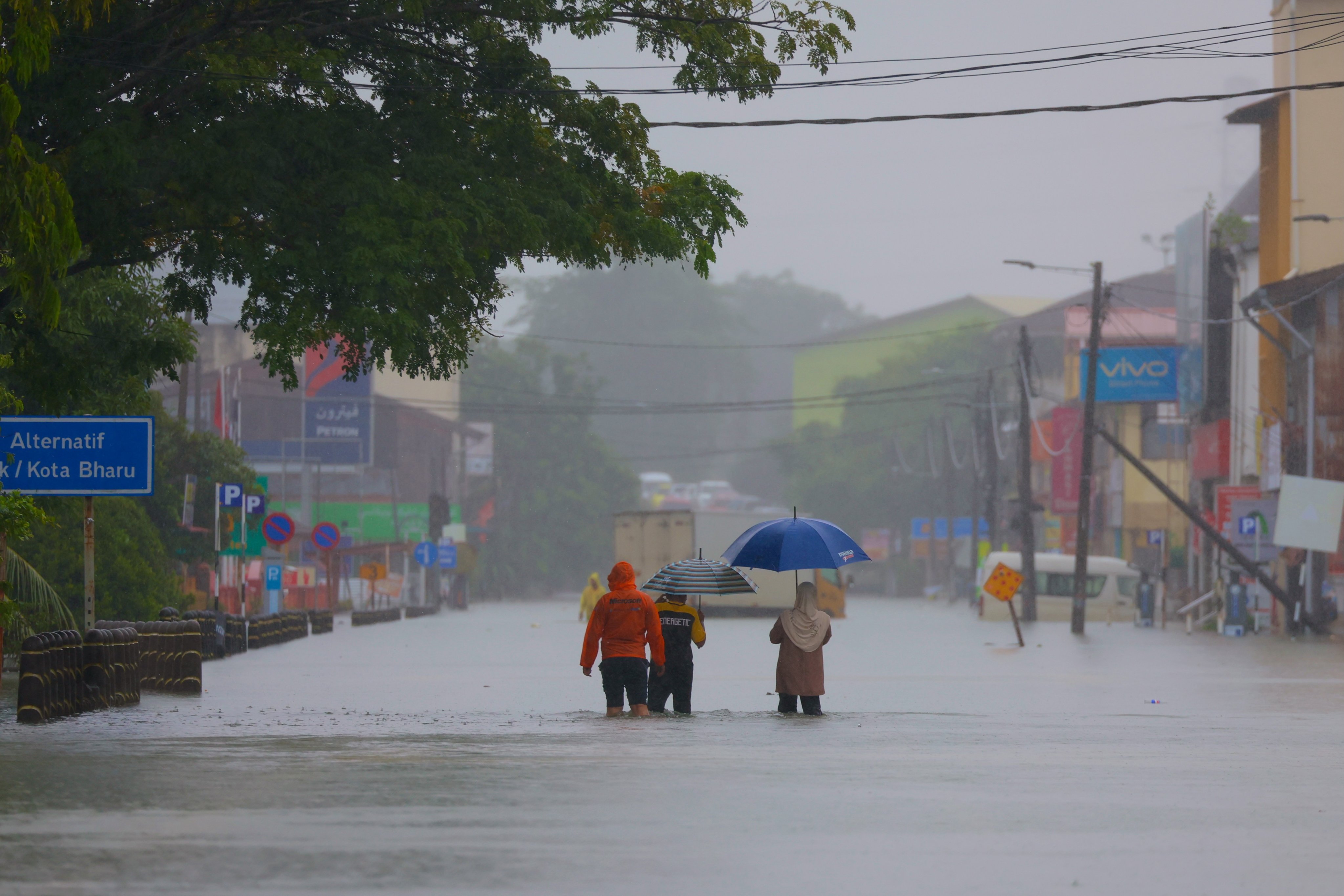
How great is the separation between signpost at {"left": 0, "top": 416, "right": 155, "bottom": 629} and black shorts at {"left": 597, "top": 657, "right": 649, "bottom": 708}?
4561 millimetres

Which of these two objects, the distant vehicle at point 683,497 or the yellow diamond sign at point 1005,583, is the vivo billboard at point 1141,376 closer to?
the yellow diamond sign at point 1005,583

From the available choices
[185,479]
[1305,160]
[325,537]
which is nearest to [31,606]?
[185,479]

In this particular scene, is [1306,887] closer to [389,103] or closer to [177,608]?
[389,103]

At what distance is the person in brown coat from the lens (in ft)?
60.1

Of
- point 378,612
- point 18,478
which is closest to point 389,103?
point 18,478

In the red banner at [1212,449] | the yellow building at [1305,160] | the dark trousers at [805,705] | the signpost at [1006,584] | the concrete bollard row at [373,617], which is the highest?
the yellow building at [1305,160]

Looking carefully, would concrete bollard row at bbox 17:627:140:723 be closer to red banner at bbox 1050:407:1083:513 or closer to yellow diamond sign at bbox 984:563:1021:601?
yellow diamond sign at bbox 984:563:1021:601

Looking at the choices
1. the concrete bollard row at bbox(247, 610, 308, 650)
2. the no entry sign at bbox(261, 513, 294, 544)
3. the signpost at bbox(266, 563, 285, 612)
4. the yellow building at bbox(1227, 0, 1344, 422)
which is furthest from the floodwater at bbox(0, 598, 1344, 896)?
the yellow building at bbox(1227, 0, 1344, 422)

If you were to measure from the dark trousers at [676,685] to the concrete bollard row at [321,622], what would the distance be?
29067 millimetres

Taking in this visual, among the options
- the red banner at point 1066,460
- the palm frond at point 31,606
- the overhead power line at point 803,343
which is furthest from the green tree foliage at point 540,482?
the palm frond at point 31,606

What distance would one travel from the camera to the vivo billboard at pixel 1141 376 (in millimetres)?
58531

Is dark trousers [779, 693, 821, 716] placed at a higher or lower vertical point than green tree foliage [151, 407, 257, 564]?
lower

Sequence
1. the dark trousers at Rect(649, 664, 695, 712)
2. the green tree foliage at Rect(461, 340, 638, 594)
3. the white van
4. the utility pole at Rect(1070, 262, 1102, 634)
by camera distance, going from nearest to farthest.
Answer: the dark trousers at Rect(649, 664, 695, 712) → the utility pole at Rect(1070, 262, 1102, 634) → the white van → the green tree foliage at Rect(461, 340, 638, 594)

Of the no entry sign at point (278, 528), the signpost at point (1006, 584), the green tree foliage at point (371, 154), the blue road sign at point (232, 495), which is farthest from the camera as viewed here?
the no entry sign at point (278, 528)
